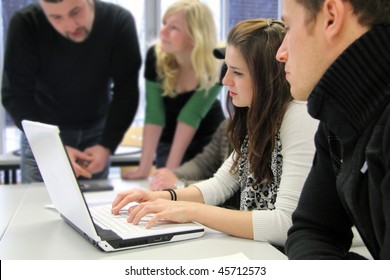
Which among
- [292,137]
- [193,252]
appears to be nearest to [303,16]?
[292,137]

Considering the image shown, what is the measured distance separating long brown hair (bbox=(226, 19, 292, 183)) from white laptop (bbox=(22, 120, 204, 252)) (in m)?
0.24

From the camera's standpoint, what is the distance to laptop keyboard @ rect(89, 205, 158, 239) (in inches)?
36.8

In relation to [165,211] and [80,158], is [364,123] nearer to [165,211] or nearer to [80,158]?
[165,211]

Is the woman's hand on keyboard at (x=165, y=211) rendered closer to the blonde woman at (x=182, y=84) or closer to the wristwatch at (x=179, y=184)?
the wristwatch at (x=179, y=184)

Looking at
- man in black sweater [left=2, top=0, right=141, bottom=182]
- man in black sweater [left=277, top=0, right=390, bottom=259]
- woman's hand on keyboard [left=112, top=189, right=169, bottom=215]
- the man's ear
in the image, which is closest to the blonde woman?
man in black sweater [left=2, top=0, right=141, bottom=182]

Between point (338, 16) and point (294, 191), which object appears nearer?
point (338, 16)

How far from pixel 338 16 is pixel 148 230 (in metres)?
0.54

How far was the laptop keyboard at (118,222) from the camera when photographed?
3.07ft

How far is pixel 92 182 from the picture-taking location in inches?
68.5

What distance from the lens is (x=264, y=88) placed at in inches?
44.3

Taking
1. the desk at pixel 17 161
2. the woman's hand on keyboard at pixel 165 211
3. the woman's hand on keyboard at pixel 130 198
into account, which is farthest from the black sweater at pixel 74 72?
the woman's hand on keyboard at pixel 165 211

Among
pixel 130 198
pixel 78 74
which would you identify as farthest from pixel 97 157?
pixel 130 198

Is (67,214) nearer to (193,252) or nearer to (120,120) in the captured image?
(193,252)

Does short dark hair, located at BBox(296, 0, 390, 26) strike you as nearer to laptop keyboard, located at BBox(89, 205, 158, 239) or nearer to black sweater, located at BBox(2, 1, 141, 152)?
laptop keyboard, located at BBox(89, 205, 158, 239)
